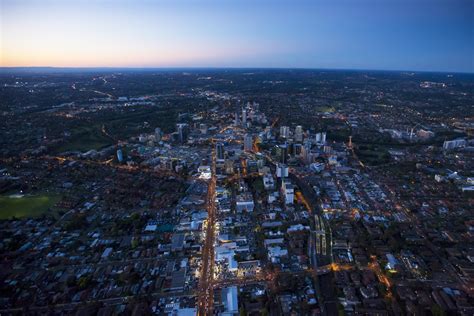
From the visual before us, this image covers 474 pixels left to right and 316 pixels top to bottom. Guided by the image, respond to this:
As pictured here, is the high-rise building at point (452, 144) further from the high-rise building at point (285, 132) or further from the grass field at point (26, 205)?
the grass field at point (26, 205)

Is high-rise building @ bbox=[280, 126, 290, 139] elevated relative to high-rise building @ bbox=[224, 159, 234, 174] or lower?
elevated

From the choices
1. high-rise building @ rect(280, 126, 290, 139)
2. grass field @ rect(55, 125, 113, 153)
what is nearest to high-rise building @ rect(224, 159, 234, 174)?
high-rise building @ rect(280, 126, 290, 139)

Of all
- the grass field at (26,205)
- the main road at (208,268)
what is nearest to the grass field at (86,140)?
the grass field at (26,205)

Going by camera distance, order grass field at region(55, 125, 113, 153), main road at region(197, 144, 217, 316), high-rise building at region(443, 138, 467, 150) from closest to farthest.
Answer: main road at region(197, 144, 217, 316) < high-rise building at region(443, 138, 467, 150) < grass field at region(55, 125, 113, 153)

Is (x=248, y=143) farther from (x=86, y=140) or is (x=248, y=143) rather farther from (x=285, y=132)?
(x=86, y=140)

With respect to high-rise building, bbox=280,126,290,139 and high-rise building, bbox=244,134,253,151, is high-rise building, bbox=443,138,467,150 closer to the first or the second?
high-rise building, bbox=280,126,290,139

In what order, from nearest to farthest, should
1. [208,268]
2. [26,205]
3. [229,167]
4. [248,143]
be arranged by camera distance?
[208,268], [26,205], [229,167], [248,143]

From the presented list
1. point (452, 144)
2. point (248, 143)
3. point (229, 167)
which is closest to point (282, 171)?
point (229, 167)

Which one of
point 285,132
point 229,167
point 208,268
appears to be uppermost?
point 285,132
